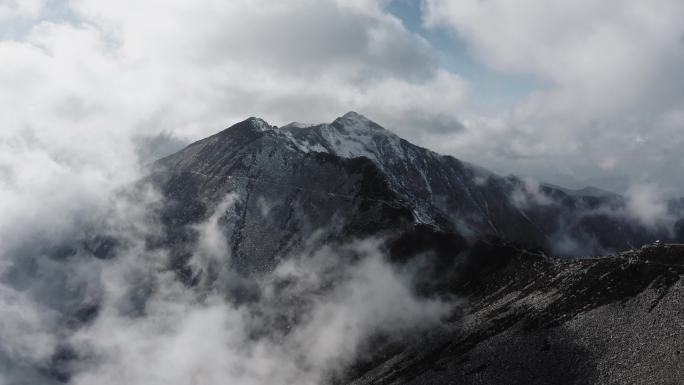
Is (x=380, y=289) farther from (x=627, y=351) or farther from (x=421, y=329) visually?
(x=627, y=351)

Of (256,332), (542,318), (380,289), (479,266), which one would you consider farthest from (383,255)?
(542,318)

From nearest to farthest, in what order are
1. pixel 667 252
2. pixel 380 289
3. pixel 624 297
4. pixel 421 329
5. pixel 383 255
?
1. pixel 624 297
2. pixel 667 252
3. pixel 421 329
4. pixel 380 289
5. pixel 383 255

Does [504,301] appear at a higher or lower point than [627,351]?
higher

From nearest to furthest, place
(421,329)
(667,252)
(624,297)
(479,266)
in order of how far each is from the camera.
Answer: (624,297)
(667,252)
(421,329)
(479,266)

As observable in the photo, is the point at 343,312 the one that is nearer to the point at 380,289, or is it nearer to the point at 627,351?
the point at 380,289

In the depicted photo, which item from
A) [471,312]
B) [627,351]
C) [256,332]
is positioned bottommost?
[627,351]

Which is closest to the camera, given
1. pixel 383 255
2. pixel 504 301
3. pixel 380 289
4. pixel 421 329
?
pixel 504 301

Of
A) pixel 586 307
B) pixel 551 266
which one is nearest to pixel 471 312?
pixel 551 266

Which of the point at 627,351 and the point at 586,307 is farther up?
the point at 586,307

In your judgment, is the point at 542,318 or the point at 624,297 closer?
the point at 624,297
